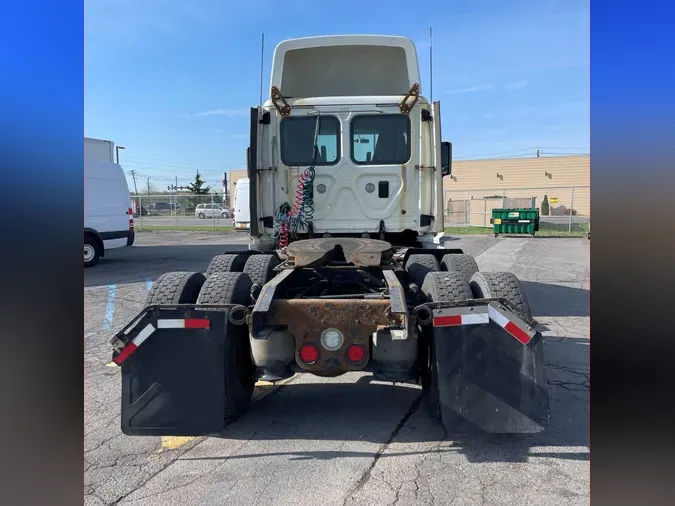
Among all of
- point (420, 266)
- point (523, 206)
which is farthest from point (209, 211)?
point (420, 266)

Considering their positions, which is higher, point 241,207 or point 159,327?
point 241,207

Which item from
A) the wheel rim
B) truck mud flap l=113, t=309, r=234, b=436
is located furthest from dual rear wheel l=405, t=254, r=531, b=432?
the wheel rim

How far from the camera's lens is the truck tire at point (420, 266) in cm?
492

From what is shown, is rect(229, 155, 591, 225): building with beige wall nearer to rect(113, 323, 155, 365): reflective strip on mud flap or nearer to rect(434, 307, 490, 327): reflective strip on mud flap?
rect(434, 307, 490, 327): reflective strip on mud flap

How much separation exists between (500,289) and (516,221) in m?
21.7

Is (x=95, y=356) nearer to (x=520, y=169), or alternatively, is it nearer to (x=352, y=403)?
(x=352, y=403)

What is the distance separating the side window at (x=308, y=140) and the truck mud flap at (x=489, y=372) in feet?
10.2

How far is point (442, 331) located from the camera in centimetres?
349

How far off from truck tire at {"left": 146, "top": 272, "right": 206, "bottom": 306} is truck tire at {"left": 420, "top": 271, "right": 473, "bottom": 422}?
185cm

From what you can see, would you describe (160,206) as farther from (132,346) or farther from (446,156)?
(132,346)

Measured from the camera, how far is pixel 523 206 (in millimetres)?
32500

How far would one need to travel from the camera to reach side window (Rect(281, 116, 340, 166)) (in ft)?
19.7

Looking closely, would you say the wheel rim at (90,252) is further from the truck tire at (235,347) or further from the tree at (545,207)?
the tree at (545,207)

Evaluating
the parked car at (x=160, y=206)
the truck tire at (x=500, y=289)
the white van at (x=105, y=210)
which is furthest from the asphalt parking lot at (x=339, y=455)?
the parked car at (x=160, y=206)
